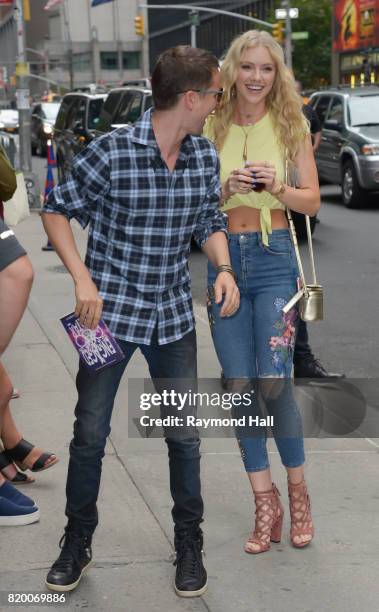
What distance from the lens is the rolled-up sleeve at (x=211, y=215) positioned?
12.4 ft

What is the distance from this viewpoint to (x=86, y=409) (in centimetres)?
370

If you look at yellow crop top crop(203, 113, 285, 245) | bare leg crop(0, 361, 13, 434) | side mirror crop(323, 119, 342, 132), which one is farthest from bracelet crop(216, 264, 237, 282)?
side mirror crop(323, 119, 342, 132)

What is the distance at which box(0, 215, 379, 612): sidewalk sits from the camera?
147 inches

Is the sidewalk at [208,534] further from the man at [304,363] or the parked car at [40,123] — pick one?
the parked car at [40,123]

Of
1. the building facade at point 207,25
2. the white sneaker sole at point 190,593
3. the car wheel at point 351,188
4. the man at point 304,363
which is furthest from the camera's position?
the building facade at point 207,25

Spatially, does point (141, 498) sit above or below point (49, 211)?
below

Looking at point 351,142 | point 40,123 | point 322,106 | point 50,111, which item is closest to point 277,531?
point 351,142

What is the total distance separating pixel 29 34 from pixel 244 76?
16192cm

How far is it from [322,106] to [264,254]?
1628cm

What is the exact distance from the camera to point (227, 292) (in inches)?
151

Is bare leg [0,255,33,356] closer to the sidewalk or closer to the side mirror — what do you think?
the sidewalk

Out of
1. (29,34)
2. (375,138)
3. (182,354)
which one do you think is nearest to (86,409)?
(182,354)

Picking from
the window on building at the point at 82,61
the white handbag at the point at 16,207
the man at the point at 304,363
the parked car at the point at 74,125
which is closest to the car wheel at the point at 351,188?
the parked car at the point at 74,125

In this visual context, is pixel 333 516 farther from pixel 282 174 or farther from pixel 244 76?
pixel 244 76
